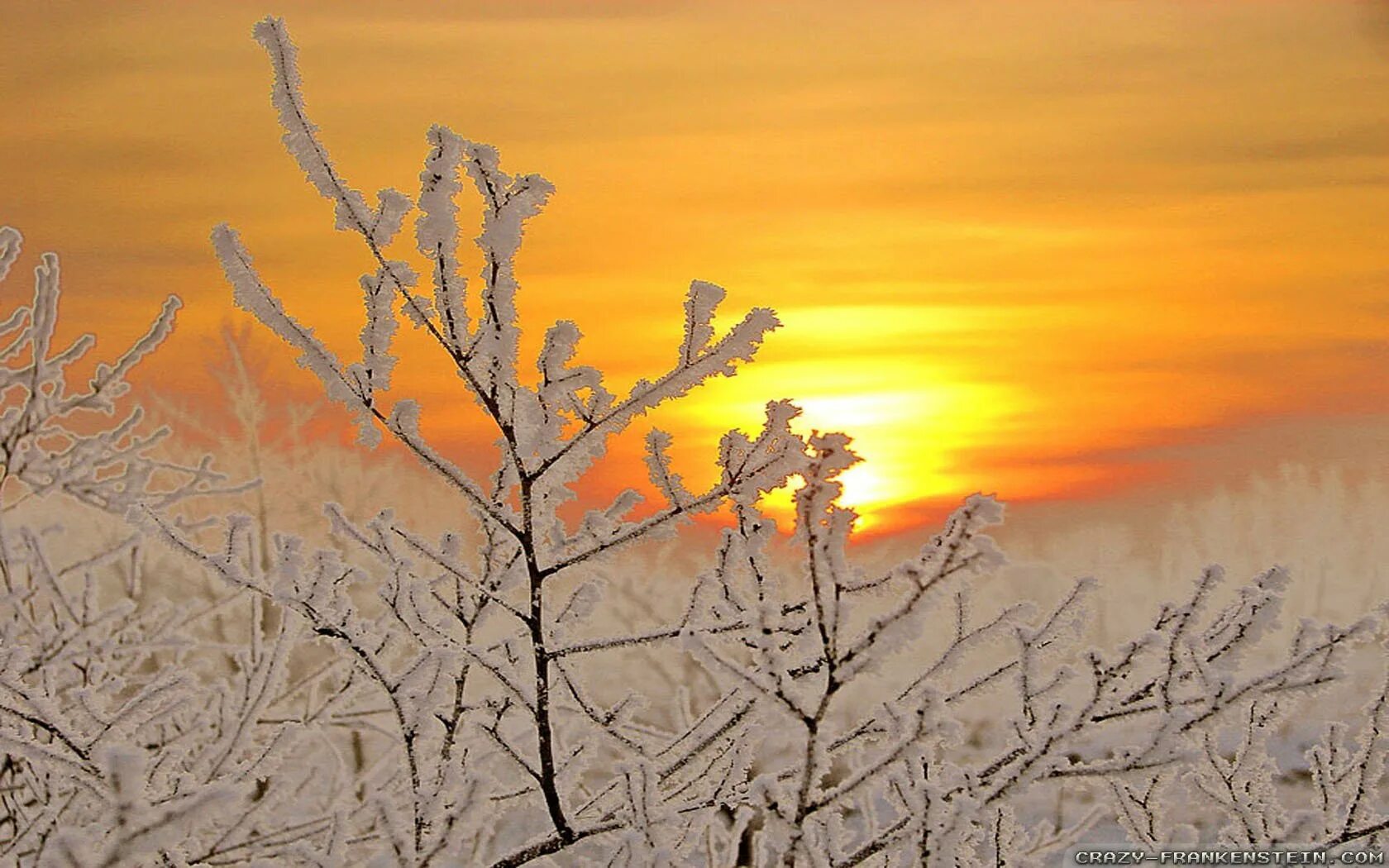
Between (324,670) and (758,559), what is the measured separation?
99.2 inches

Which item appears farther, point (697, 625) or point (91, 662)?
point (91, 662)

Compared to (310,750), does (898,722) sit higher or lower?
higher

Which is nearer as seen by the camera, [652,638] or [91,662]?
[652,638]

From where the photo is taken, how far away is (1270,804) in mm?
4387

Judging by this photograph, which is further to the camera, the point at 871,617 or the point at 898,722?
the point at 898,722

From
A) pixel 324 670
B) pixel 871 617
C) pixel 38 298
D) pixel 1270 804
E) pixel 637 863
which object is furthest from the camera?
pixel 38 298

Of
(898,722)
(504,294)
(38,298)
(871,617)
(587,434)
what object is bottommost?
(898,722)

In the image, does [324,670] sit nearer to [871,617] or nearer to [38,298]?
[38,298]

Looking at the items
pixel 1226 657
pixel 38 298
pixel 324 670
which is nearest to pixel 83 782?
pixel 324 670

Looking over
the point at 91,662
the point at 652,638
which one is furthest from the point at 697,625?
the point at 91,662

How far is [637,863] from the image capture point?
272 cm

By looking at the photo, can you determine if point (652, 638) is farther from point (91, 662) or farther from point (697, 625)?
point (91, 662)

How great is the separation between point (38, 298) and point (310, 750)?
3.65 metres

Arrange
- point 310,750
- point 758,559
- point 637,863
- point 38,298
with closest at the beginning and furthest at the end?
point 637,863 < point 758,559 < point 38,298 < point 310,750
